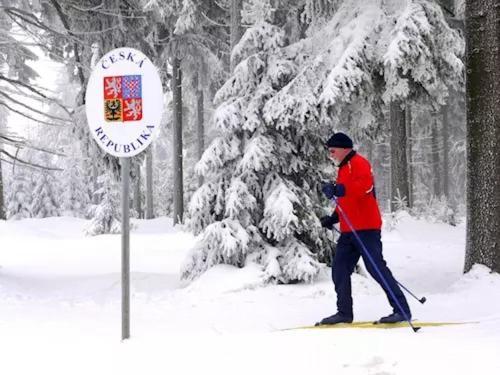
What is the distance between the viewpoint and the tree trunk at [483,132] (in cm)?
743

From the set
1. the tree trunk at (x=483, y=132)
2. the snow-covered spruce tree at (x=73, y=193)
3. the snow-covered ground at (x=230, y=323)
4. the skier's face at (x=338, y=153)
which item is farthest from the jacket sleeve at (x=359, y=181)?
the snow-covered spruce tree at (x=73, y=193)

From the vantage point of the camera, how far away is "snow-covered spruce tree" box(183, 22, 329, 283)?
341 inches

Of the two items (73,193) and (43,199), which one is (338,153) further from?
(73,193)

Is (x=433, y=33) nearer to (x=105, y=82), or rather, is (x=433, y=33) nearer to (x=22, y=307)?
(x=105, y=82)

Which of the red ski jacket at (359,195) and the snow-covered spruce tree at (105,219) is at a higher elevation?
the red ski jacket at (359,195)

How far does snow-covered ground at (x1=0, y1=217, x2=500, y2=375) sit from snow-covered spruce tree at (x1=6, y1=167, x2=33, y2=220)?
32989mm

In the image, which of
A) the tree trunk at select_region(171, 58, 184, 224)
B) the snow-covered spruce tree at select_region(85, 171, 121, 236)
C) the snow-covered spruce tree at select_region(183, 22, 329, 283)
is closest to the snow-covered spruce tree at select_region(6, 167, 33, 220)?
the snow-covered spruce tree at select_region(85, 171, 121, 236)

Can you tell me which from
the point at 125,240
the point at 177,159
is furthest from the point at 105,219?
the point at 125,240

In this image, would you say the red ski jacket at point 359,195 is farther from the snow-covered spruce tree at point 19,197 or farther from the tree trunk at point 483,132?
the snow-covered spruce tree at point 19,197

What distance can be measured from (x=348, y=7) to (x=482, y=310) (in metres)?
5.38

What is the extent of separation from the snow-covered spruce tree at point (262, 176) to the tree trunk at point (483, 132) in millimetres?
2197

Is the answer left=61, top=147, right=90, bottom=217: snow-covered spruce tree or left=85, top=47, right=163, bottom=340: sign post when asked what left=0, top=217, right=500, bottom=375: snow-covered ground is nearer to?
left=85, top=47, right=163, bottom=340: sign post

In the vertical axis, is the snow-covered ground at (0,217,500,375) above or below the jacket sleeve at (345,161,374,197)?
below

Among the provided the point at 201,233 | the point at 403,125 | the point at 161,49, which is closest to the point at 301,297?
the point at 201,233
